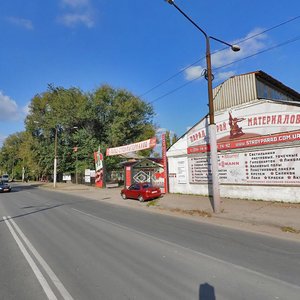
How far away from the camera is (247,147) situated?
1814 cm

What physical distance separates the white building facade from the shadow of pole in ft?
38.9

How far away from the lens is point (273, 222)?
11.8m

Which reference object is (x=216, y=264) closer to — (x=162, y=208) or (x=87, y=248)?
(x=87, y=248)

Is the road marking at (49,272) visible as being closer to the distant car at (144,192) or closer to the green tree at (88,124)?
the distant car at (144,192)

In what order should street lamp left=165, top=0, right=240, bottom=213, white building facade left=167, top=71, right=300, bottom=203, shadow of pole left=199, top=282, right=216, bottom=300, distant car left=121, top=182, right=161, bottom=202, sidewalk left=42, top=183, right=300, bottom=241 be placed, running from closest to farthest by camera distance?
shadow of pole left=199, top=282, right=216, bottom=300 < sidewalk left=42, top=183, right=300, bottom=241 < street lamp left=165, top=0, right=240, bottom=213 < white building facade left=167, top=71, right=300, bottom=203 < distant car left=121, top=182, right=161, bottom=202

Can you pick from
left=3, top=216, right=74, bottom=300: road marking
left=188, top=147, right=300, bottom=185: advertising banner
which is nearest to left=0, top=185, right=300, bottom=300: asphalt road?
left=3, top=216, right=74, bottom=300: road marking

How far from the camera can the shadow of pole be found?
4812mm

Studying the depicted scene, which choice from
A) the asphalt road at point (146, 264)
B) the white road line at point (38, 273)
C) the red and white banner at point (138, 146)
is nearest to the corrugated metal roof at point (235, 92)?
the red and white banner at point (138, 146)

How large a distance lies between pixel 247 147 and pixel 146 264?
42.9 ft

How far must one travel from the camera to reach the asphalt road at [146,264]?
511 centimetres

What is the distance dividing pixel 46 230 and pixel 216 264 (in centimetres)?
673

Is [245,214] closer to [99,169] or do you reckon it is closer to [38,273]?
[38,273]

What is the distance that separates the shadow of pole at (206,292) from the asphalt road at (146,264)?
2cm

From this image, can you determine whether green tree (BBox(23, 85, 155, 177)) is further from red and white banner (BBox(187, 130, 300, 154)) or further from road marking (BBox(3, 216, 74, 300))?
road marking (BBox(3, 216, 74, 300))
